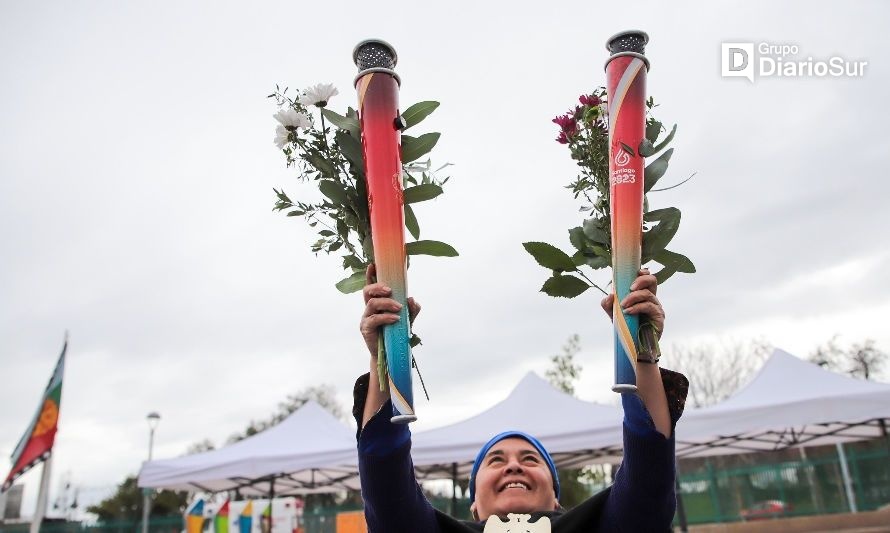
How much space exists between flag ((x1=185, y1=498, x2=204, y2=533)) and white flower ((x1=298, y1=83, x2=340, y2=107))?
9542 millimetres

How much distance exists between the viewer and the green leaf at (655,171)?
179 cm

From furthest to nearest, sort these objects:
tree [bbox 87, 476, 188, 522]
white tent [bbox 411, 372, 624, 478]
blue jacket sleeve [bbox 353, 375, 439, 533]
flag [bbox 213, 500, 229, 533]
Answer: tree [bbox 87, 476, 188, 522], flag [bbox 213, 500, 229, 533], white tent [bbox 411, 372, 624, 478], blue jacket sleeve [bbox 353, 375, 439, 533]

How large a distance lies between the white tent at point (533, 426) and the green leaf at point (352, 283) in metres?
5.26

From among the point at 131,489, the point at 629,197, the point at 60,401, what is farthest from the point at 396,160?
the point at 131,489

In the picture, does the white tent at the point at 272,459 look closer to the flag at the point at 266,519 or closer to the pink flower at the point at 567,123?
the flag at the point at 266,519

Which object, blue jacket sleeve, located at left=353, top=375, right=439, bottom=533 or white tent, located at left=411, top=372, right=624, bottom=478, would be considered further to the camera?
white tent, located at left=411, top=372, right=624, bottom=478

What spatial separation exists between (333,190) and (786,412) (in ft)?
21.0

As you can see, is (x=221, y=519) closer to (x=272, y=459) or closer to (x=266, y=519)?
(x=266, y=519)

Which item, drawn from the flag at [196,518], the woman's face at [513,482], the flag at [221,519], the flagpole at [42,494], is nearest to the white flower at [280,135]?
the woman's face at [513,482]

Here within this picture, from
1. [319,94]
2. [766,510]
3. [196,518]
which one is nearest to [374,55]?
[319,94]

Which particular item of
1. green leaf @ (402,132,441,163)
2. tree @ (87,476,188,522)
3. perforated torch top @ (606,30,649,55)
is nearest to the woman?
green leaf @ (402,132,441,163)

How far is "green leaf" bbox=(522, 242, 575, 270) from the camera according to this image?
1807 mm

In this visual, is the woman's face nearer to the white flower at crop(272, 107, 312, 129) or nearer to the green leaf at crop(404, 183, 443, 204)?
the green leaf at crop(404, 183, 443, 204)

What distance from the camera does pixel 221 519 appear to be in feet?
31.3
